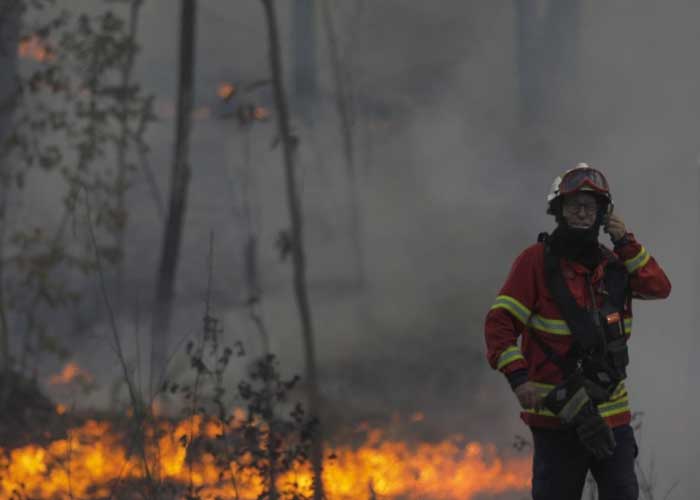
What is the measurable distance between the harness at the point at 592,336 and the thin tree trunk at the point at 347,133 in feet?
19.3

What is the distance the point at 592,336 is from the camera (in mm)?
3449

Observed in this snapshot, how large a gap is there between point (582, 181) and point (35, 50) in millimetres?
7143

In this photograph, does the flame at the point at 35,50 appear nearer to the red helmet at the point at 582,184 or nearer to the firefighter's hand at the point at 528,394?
the red helmet at the point at 582,184

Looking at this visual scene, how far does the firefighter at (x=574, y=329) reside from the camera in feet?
11.4

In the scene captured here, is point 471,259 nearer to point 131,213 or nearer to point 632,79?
point 632,79

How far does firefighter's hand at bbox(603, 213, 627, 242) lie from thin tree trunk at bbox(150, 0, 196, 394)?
17.0ft

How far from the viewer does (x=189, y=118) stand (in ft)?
28.6

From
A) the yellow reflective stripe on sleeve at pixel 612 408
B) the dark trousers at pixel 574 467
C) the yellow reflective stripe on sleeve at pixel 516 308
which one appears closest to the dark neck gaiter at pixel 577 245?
the yellow reflective stripe on sleeve at pixel 516 308

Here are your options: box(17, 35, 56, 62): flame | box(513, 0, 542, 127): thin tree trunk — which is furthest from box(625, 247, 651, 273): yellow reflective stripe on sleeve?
box(17, 35, 56, 62): flame

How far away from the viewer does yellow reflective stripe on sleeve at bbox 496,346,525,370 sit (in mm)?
3430

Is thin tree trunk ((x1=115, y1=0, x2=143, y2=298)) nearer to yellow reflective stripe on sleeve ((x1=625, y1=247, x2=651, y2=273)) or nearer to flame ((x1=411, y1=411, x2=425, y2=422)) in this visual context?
flame ((x1=411, y1=411, x2=425, y2=422))

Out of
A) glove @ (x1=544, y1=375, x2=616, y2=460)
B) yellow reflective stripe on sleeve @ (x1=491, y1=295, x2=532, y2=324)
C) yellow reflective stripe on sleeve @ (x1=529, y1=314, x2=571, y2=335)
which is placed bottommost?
glove @ (x1=544, y1=375, x2=616, y2=460)

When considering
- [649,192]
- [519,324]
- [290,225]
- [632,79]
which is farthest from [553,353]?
[290,225]

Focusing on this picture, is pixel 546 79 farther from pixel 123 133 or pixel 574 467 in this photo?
pixel 574 467
